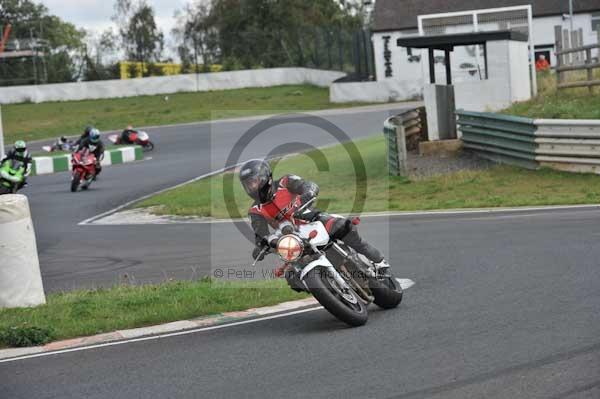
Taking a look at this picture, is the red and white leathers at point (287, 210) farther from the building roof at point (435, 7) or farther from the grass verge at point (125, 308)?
the building roof at point (435, 7)

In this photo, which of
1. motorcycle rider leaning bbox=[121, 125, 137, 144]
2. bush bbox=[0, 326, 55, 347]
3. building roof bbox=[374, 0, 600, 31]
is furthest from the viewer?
building roof bbox=[374, 0, 600, 31]

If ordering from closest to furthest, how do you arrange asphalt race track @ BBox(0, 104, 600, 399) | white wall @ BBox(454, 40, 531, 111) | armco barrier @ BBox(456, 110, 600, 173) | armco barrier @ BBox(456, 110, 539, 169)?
asphalt race track @ BBox(0, 104, 600, 399)
armco barrier @ BBox(456, 110, 600, 173)
armco barrier @ BBox(456, 110, 539, 169)
white wall @ BBox(454, 40, 531, 111)

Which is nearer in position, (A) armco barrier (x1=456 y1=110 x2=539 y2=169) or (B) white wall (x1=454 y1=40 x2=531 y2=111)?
(A) armco barrier (x1=456 y1=110 x2=539 y2=169)

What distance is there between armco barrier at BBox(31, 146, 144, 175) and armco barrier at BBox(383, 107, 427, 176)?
12817mm

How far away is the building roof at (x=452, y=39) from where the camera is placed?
23.3m

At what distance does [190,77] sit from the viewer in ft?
173

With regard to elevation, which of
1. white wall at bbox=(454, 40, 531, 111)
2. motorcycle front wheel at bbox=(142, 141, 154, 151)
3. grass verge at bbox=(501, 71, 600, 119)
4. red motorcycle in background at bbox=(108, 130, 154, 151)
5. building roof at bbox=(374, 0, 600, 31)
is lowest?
motorcycle front wheel at bbox=(142, 141, 154, 151)

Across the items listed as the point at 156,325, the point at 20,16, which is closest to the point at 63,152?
the point at 156,325

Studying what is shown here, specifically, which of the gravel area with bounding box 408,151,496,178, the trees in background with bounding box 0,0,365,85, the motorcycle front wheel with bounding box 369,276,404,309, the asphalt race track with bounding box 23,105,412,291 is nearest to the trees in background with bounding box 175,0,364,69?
the trees in background with bounding box 0,0,365,85

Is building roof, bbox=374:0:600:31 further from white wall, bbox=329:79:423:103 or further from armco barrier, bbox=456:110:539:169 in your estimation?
armco barrier, bbox=456:110:539:169

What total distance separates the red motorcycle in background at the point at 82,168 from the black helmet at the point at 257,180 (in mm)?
18999

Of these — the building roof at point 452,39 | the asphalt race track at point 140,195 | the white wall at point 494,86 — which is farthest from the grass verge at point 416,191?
the building roof at point 452,39

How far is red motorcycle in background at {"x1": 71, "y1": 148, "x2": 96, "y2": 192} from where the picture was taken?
87.9ft

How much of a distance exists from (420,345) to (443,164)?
14.5 metres
